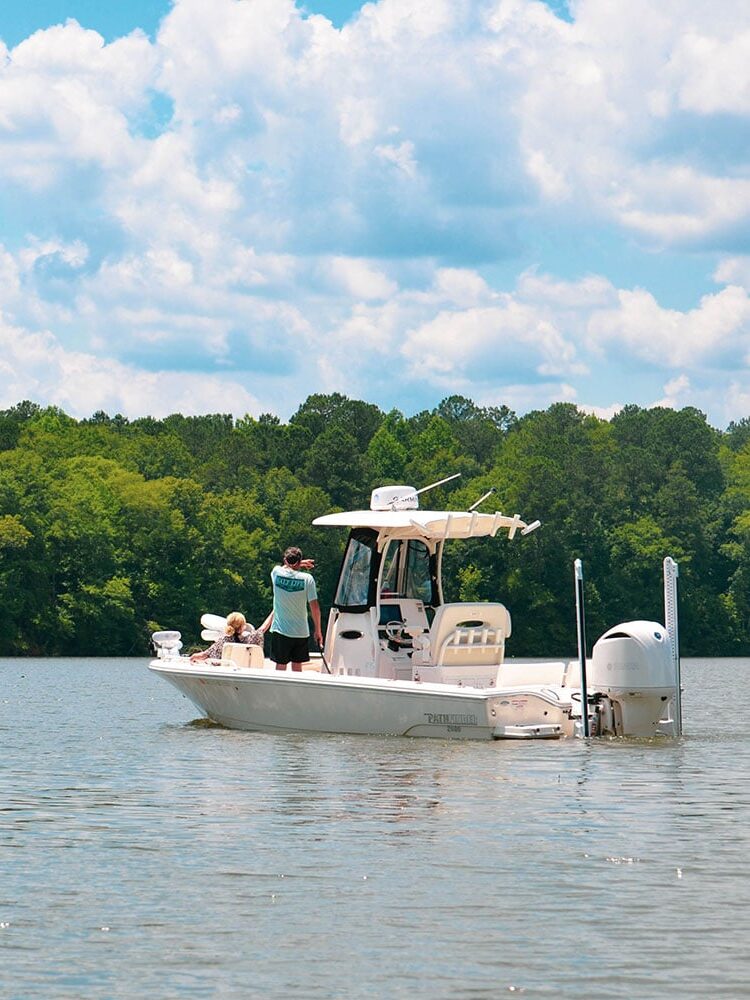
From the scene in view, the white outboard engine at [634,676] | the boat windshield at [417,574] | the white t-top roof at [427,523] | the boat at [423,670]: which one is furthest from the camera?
the boat windshield at [417,574]

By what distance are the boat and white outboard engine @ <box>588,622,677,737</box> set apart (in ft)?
0.05

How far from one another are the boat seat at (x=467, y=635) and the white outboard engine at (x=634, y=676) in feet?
5.76

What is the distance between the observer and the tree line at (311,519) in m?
92.0

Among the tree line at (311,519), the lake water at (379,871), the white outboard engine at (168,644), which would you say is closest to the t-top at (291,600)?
the lake water at (379,871)

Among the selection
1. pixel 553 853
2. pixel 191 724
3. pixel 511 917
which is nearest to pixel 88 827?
pixel 553 853

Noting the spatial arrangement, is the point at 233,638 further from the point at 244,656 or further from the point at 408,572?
the point at 408,572

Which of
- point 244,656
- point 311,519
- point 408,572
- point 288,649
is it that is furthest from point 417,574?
point 311,519

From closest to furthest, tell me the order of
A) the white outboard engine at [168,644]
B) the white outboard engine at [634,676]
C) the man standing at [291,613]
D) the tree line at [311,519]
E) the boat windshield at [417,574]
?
the white outboard engine at [634,676] → the man standing at [291,613] → the boat windshield at [417,574] → the white outboard engine at [168,644] → the tree line at [311,519]

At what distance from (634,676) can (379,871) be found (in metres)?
8.40

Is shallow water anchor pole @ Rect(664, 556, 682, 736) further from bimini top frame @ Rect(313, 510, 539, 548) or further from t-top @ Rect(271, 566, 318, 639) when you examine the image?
t-top @ Rect(271, 566, 318, 639)

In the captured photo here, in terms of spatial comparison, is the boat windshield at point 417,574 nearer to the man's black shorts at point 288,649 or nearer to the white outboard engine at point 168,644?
the man's black shorts at point 288,649

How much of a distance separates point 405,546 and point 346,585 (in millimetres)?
947

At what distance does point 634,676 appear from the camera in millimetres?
20125

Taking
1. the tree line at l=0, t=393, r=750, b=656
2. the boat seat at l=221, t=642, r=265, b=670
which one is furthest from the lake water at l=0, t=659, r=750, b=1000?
the tree line at l=0, t=393, r=750, b=656
